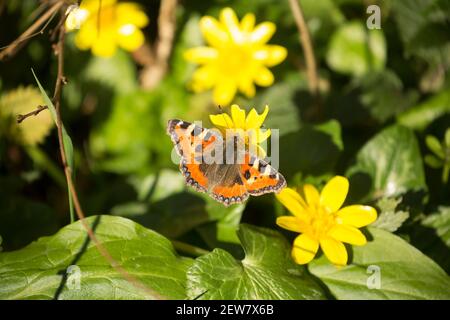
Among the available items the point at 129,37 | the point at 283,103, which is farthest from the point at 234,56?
the point at 129,37

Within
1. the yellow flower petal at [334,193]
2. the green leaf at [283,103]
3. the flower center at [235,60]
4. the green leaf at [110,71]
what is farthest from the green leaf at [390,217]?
the green leaf at [110,71]

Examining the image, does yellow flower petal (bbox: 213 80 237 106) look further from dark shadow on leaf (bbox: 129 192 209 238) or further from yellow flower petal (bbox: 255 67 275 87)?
dark shadow on leaf (bbox: 129 192 209 238)

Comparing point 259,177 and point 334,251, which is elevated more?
point 259,177

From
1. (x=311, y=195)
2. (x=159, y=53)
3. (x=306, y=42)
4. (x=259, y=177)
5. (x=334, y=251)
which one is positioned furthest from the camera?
(x=159, y=53)

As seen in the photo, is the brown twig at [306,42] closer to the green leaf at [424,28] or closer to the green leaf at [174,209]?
→ the green leaf at [424,28]

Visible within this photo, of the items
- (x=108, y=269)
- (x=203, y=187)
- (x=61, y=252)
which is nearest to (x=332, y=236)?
(x=203, y=187)

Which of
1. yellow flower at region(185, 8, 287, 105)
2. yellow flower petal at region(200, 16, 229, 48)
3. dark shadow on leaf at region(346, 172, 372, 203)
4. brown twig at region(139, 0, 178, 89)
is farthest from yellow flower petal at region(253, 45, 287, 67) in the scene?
dark shadow on leaf at region(346, 172, 372, 203)

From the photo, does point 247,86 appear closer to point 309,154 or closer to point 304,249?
point 309,154
